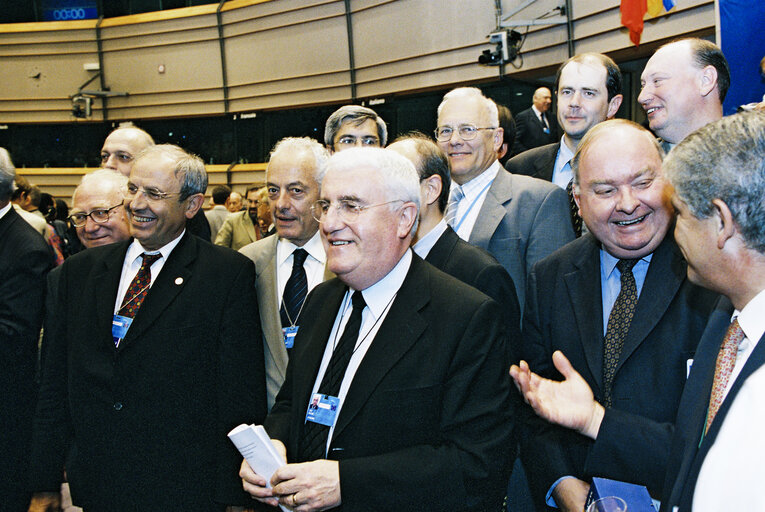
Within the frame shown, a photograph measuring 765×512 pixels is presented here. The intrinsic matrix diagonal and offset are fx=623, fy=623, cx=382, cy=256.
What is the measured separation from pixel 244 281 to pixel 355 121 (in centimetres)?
151

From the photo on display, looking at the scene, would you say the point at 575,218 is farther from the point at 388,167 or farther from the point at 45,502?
the point at 45,502

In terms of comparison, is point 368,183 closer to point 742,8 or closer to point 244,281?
point 244,281

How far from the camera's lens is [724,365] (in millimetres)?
1228

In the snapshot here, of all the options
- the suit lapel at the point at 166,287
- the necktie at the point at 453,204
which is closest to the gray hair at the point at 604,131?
the necktie at the point at 453,204

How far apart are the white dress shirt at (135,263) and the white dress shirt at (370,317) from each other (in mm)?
836

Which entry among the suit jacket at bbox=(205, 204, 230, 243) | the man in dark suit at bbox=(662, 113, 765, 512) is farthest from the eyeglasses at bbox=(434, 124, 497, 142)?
the suit jacket at bbox=(205, 204, 230, 243)

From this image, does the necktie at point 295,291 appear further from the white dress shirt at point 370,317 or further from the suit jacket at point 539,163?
the suit jacket at point 539,163

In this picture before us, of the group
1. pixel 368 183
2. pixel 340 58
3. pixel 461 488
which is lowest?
pixel 461 488

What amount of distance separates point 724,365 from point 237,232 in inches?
193

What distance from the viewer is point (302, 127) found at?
12375mm

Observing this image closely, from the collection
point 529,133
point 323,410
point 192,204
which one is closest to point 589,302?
point 323,410

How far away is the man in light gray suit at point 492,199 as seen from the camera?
2471 millimetres

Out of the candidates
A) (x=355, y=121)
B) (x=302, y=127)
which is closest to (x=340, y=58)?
(x=302, y=127)

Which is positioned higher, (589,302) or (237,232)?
(237,232)
